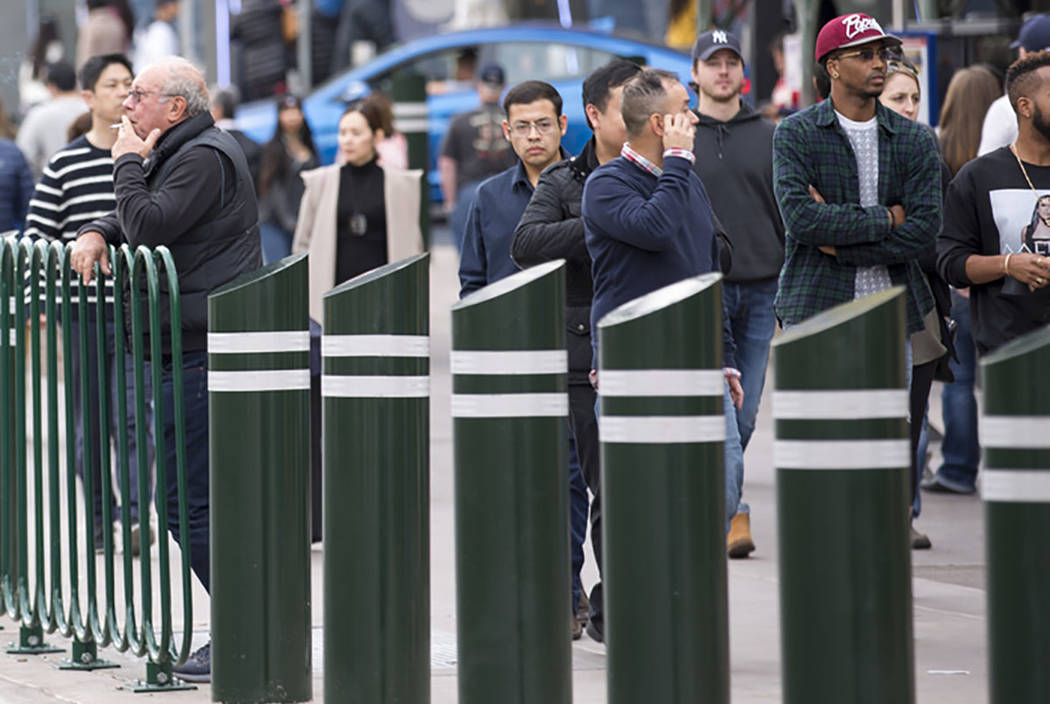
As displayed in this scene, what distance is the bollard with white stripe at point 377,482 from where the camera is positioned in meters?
5.52

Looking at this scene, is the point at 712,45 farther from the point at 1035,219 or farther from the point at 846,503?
the point at 846,503

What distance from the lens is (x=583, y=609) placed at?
7.28 m

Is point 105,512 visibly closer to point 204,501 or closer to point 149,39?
point 204,501

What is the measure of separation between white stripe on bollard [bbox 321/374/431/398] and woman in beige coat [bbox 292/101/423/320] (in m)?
5.11

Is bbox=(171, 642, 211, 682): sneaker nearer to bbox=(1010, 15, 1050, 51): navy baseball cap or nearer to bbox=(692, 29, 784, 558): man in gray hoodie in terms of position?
bbox=(692, 29, 784, 558): man in gray hoodie

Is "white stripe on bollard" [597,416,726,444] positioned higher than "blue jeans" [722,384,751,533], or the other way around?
"white stripe on bollard" [597,416,726,444]

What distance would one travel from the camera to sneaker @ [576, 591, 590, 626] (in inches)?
283

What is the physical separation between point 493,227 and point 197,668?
1783mm

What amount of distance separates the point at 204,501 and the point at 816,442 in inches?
101

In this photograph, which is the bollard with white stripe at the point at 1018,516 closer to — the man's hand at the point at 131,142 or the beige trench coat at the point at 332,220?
the man's hand at the point at 131,142

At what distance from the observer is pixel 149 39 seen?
24.5 metres

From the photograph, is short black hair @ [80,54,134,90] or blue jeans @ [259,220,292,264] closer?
short black hair @ [80,54,134,90]

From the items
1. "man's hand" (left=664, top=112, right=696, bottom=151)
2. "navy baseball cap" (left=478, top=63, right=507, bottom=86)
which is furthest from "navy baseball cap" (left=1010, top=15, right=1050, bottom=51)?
"navy baseball cap" (left=478, top=63, right=507, bottom=86)

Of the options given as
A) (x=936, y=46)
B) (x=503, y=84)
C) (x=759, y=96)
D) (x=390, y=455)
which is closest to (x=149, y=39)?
(x=503, y=84)
